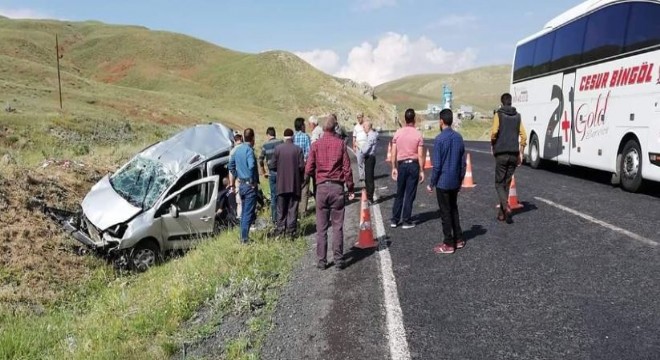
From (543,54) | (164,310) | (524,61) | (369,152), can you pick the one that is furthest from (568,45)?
→ (164,310)

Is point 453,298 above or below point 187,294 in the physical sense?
above

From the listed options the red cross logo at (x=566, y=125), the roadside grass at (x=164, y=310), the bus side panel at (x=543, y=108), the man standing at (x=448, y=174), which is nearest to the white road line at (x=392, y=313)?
the man standing at (x=448, y=174)

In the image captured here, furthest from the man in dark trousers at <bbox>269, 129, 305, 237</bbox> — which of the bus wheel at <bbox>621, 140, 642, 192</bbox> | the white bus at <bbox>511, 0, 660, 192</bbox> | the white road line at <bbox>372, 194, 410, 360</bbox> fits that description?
the bus wheel at <bbox>621, 140, 642, 192</bbox>

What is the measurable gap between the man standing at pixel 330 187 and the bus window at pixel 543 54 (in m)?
10.8

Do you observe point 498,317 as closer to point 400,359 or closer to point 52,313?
point 400,359

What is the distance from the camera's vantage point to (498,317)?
5.25 meters

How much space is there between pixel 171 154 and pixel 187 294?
5546 mm

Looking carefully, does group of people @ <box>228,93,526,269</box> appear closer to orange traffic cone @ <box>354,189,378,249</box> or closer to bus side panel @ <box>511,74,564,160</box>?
orange traffic cone @ <box>354,189,378,249</box>

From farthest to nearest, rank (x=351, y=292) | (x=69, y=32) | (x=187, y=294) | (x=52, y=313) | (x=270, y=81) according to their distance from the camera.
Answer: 1. (x=69, y=32)
2. (x=270, y=81)
3. (x=52, y=313)
4. (x=187, y=294)
5. (x=351, y=292)

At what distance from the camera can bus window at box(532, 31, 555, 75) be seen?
620 inches

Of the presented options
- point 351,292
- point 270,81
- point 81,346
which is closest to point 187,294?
point 81,346

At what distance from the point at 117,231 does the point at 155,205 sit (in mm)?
845

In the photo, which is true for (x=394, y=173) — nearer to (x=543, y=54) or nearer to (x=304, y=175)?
(x=304, y=175)

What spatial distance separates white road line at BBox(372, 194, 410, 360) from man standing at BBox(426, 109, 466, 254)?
0.89 metres
